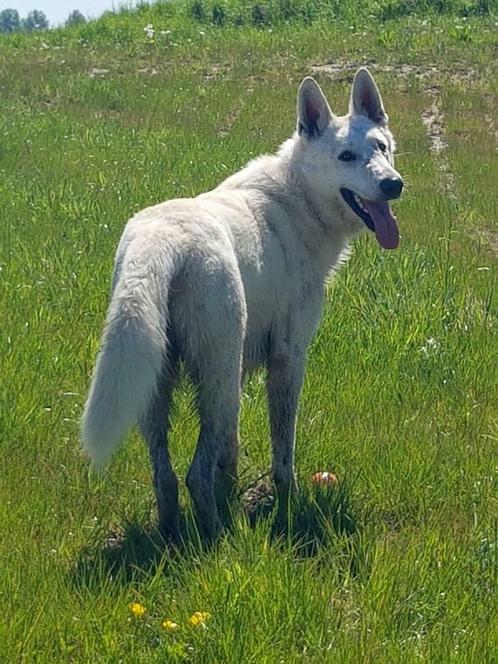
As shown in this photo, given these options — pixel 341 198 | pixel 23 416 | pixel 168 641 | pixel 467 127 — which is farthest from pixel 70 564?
pixel 467 127

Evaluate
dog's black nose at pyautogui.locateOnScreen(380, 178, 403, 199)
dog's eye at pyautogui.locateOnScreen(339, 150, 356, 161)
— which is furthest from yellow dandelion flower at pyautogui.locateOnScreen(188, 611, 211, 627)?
dog's eye at pyautogui.locateOnScreen(339, 150, 356, 161)

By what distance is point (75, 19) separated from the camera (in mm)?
33125

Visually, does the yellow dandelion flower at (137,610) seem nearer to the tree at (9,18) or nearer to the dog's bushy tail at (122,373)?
the dog's bushy tail at (122,373)

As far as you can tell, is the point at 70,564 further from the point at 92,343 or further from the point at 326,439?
the point at 92,343

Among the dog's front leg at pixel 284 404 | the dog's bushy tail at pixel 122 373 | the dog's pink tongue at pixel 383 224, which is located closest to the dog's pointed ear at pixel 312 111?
the dog's pink tongue at pixel 383 224

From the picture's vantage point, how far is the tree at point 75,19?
3192 cm

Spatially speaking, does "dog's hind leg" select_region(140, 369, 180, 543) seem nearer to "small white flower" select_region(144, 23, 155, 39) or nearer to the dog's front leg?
the dog's front leg

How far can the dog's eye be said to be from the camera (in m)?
5.43

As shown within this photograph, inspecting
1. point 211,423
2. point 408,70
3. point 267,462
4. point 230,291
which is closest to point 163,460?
point 211,423

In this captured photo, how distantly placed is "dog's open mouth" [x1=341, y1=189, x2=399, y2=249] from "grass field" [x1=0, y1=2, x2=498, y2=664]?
966mm

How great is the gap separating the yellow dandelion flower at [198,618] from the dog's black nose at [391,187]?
2306 millimetres

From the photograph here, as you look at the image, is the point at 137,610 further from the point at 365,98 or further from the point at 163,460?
the point at 365,98

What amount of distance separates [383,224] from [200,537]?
1729 mm

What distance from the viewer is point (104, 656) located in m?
3.50
